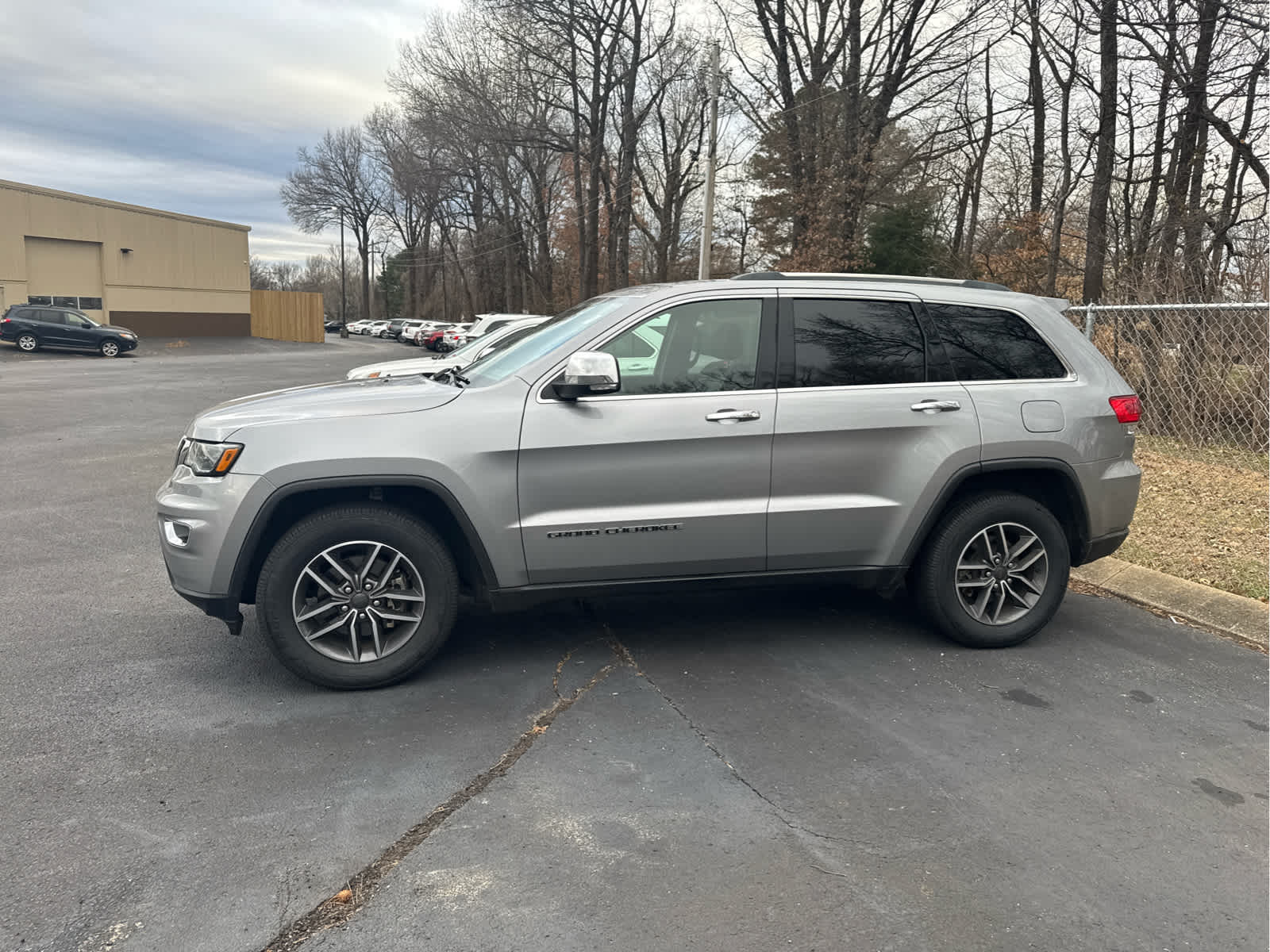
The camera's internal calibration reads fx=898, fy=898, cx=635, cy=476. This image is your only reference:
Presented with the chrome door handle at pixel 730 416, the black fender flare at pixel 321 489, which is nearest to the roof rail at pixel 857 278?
the chrome door handle at pixel 730 416

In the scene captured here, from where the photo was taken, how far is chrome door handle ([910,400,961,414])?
4.43 meters

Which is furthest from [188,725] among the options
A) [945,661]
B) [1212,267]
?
[1212,267]

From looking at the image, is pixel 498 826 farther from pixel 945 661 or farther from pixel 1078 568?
pixel 1078 568

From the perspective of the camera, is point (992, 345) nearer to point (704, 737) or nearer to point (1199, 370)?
point (704, 737)

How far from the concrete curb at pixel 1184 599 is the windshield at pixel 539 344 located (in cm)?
370

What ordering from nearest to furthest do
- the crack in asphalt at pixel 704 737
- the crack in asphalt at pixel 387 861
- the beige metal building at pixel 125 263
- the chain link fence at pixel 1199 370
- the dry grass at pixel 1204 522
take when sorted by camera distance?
the crack in asphalt at pixel 387 861 < the crack in asphalt at pixel 704 737 < the dry grass at pixel 1204 522 < the chain link fence at pixel 1199 370 < the beige metal building at pixel 125 263

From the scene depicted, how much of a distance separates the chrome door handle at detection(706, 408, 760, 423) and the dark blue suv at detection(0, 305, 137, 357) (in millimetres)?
34092

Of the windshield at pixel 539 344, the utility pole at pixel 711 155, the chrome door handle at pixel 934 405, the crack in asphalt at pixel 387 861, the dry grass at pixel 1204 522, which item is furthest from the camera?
the utility pole at pixel 711 155

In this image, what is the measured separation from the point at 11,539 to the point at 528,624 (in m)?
4.33

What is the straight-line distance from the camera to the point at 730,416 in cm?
419

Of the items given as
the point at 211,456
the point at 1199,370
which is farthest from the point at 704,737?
the point at 1199,370

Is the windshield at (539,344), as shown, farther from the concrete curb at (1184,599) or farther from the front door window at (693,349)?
the concrete curb at (1184,599)

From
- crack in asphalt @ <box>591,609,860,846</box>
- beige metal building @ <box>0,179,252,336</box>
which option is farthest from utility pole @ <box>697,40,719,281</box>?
beige metal building @ <box>0,179,252,336</box>

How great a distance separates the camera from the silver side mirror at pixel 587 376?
3.92 metres
